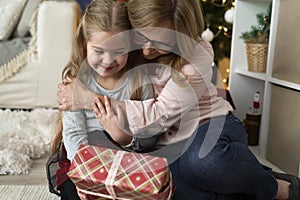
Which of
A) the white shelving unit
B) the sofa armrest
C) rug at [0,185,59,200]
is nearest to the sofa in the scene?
the sofa armrest

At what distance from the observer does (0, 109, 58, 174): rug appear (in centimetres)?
147

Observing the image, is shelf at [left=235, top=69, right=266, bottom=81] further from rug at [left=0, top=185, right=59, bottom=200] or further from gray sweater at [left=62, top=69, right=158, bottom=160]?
rug at [left=0, top=185, right=59, bottom=200]

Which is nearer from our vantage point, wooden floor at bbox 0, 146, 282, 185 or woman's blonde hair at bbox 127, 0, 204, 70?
woman's blonde hair at bbox 127, 0, 204, 70

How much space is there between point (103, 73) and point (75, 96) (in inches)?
4.0

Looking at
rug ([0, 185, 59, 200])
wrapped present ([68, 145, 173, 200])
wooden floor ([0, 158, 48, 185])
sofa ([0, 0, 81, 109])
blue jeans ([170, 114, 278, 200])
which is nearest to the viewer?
wrapped present ([68, 145, 173, 200])

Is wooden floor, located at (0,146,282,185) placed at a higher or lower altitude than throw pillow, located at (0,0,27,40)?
lower

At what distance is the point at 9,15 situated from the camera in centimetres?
223

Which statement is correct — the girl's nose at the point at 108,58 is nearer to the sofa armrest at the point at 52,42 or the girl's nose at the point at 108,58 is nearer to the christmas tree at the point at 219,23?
the sofa armrest at the point at 52,42

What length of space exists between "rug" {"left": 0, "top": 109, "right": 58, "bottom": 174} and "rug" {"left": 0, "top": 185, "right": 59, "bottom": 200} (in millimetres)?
127

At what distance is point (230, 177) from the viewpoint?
955 mm

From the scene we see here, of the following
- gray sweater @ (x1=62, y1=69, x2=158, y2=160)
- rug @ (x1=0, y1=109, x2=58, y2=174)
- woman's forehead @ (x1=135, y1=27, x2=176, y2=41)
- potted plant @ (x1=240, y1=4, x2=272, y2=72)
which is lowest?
rug @ (x1=0, y1=109, x2=58, y2=174)

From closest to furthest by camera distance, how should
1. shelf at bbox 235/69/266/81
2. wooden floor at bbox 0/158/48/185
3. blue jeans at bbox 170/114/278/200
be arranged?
1. blue jeans at bbox 170/114/278/200
2. wooden floor at bbox 0/158/48/185
3. shelf at bbox 235/69/266/81

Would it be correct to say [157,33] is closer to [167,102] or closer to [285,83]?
[167,102]

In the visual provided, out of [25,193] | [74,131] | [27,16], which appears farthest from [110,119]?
[27,16]
